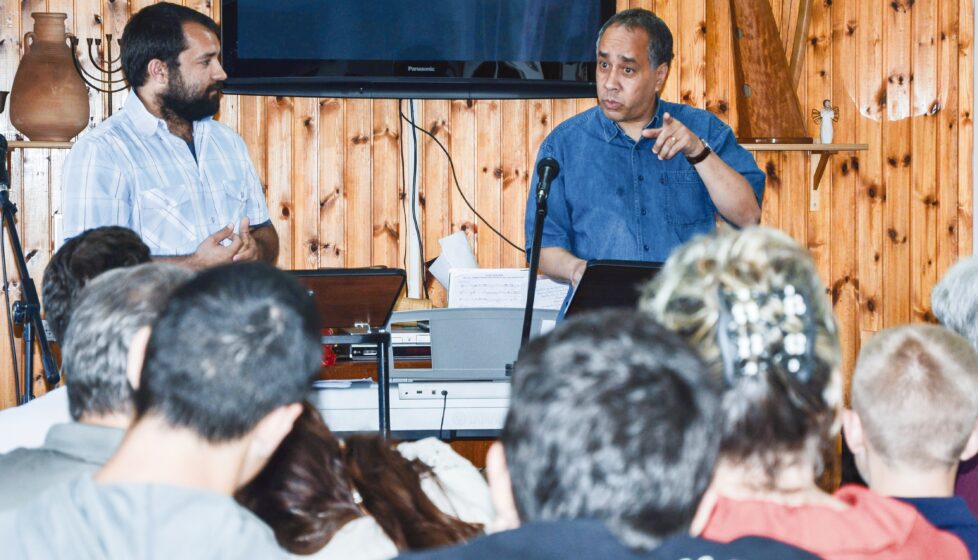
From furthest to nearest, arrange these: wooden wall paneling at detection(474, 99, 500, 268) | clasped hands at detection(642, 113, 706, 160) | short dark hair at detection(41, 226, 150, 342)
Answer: wooden wall paneling at detection(474, 99, 500, 268), clasped hands at detection(642, 113, 706, 160), short dark hair at detection(41, 226, 150, 342)

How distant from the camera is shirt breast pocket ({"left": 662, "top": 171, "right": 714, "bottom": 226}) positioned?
123 inches

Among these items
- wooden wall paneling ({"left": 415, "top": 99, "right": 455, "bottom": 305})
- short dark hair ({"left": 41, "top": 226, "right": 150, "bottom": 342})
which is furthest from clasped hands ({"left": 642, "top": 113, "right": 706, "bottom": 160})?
wooden wall paneling ({"left": 415, "top": 99, "right": 455, "bottom": 305})

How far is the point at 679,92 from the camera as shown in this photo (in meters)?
4.23

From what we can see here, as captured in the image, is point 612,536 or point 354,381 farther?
point 354,381

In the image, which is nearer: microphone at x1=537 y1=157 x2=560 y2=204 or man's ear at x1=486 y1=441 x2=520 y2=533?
man's ear at x1=486 y1=441 x2=520 y2=533

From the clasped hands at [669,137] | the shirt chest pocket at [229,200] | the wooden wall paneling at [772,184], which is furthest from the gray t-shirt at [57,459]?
the wooden wall paneling at [772,184]

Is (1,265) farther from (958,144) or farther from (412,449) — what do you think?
(958,144)

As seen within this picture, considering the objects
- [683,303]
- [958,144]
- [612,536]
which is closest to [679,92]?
[958,144]

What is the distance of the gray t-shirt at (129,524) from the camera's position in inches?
37.8

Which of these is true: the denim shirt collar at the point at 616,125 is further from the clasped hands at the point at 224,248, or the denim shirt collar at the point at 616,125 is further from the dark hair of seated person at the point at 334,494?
the dark hair of seated person at the point at 334,494

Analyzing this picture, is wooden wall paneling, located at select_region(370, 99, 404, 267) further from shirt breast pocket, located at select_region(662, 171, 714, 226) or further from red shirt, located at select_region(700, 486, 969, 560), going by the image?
red shirt, located at select_region(700, 486, 969, 560)

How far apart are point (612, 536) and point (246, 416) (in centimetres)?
37

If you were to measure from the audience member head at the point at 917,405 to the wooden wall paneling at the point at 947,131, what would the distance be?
10.7 feet

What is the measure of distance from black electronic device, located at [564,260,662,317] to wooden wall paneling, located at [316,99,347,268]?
202 centimetres
